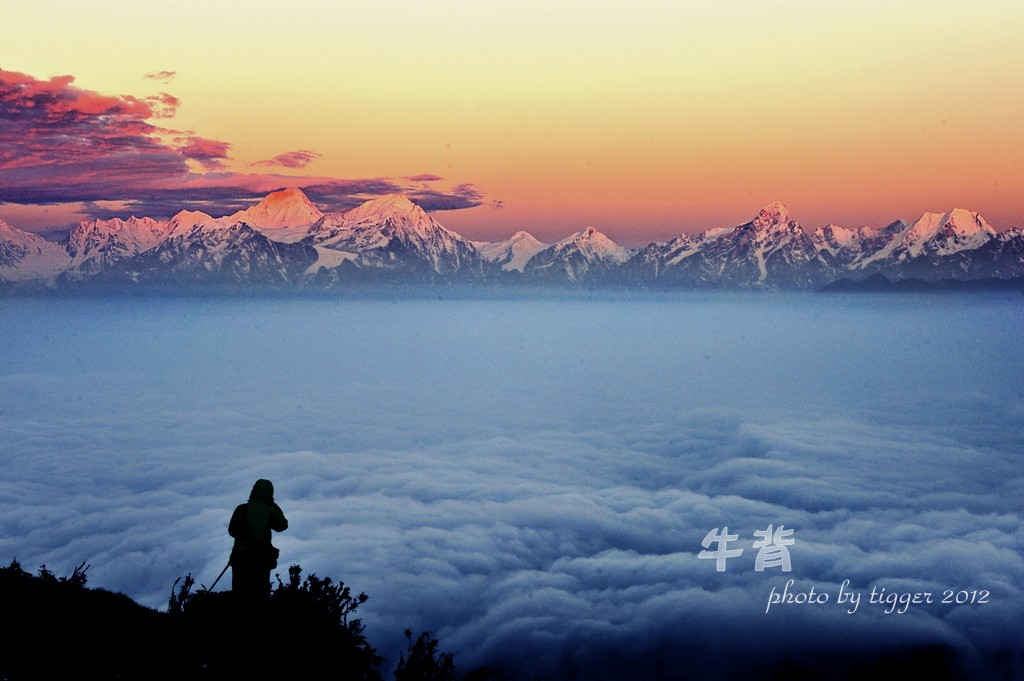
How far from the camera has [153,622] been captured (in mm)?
14492

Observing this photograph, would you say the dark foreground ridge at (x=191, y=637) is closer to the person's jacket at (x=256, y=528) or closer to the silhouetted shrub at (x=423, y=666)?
the silhouetted shrub at (x=423, y=666)

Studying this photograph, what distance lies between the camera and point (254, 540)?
13.4 meters

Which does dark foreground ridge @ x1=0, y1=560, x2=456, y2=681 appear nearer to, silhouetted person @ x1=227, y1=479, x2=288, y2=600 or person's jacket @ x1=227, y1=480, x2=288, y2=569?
silhouetted person @ x1=227, y1=479, x2=288, y2=600

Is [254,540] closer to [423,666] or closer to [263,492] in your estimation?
[263,492]

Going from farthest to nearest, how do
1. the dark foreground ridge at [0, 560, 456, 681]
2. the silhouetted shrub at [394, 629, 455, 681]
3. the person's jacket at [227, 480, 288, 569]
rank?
the silhouetted shrub at [394, 629, 455, 681] → the person's jacket at [227, 480, 288, 569] → the dark foreground ridge at [0, 560, 456, 681]

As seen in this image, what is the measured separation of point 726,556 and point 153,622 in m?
56.4

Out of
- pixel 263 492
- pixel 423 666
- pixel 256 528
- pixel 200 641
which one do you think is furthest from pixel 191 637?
pixel 423 666

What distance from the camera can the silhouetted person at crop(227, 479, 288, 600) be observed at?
1346 cm

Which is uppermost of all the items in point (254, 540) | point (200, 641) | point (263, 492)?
point (263, 492)

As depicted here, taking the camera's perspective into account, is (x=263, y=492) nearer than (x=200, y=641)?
No

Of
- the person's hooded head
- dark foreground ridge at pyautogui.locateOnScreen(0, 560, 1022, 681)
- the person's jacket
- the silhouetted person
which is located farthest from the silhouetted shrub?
the person's hooded head

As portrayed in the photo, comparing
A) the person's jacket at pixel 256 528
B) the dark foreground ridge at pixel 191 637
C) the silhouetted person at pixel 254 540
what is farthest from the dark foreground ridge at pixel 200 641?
the person's jacket at pixel 256 528

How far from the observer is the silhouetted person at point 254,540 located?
13.5m

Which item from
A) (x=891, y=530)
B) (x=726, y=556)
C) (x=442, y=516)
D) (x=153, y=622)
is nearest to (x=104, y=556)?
(x=442, y=516)
